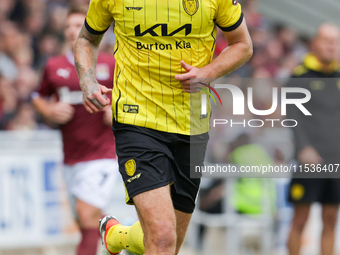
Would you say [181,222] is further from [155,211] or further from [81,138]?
[81,138]

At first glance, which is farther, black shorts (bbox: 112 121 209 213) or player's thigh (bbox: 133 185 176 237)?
black shorts (bbox: 112 121 209 213)

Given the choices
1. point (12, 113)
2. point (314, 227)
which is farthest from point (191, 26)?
point (12, 113)

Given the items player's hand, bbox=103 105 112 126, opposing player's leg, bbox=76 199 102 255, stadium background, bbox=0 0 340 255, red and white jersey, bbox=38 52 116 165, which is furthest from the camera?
stadium background, bbox=0 0 340 255

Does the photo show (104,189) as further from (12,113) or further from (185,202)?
(12,113)

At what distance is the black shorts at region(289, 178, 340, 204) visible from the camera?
5820mm

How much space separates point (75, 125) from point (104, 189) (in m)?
0.73

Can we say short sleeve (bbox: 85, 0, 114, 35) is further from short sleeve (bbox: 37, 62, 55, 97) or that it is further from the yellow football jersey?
short sleeve (bbox: 37, 62, 55, 97)

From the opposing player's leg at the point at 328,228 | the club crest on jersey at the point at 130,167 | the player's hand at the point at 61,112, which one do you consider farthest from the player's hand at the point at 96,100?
Answer: the opposing player's leg at the point at 328,228

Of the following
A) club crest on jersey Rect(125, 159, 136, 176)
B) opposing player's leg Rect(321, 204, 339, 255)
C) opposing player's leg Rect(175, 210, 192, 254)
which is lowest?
opposing player's leg Rect(321, 204, 339, 255)

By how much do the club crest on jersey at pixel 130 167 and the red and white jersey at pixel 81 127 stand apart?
2.07 m

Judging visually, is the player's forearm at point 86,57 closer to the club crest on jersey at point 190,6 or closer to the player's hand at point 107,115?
the club crest on jersey at point 190,6

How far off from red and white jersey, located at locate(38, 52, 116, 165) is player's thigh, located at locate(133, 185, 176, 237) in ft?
7.21

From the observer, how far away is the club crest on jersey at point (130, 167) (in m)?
3.29

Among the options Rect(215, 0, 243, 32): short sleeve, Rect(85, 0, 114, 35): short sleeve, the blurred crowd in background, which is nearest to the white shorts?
Rect(85, 0, 114, 35): short sleeve
